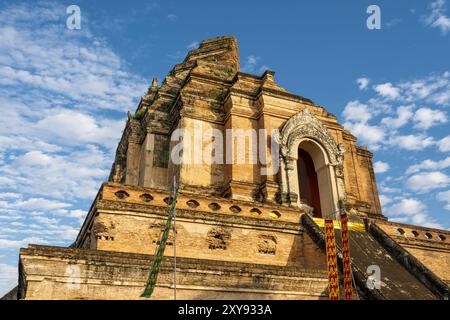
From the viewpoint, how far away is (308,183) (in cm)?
2033

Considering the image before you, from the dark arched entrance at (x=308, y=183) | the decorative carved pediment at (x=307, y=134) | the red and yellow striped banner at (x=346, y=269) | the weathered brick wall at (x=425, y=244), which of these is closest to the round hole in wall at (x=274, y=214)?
the red and yellow striped banner at (x=346, y=269)

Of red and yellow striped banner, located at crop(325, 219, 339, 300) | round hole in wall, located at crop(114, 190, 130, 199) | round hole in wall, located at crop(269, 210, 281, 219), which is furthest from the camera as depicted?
round hole in wall, located at crop(269, 210, 281, 219)

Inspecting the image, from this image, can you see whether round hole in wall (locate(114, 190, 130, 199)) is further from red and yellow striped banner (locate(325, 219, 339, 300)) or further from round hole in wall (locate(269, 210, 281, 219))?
red and yellow striped banner (locate(325, 219, 339, 300))

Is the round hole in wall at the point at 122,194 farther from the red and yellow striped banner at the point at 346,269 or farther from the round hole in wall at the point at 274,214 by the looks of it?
the red and yellow striped banner at the point at 346,269

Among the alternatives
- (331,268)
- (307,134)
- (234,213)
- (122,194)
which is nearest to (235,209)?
(234,213)

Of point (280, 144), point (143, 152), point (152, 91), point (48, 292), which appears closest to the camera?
point (48, 292)

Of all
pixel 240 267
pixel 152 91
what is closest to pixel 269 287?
pixel 240 267

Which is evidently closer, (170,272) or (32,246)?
(32,246)

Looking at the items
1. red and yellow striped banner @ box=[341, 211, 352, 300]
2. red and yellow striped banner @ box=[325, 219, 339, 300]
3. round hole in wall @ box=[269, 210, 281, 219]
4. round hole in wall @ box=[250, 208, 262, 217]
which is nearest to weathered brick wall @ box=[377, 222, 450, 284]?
round hole in wall @ box=[269, 210, 281, 219]

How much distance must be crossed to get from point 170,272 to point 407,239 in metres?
10.7

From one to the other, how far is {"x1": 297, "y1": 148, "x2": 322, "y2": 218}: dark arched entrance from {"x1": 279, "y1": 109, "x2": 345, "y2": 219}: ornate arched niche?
0.57 metres

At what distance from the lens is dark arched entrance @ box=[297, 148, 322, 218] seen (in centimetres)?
1964
